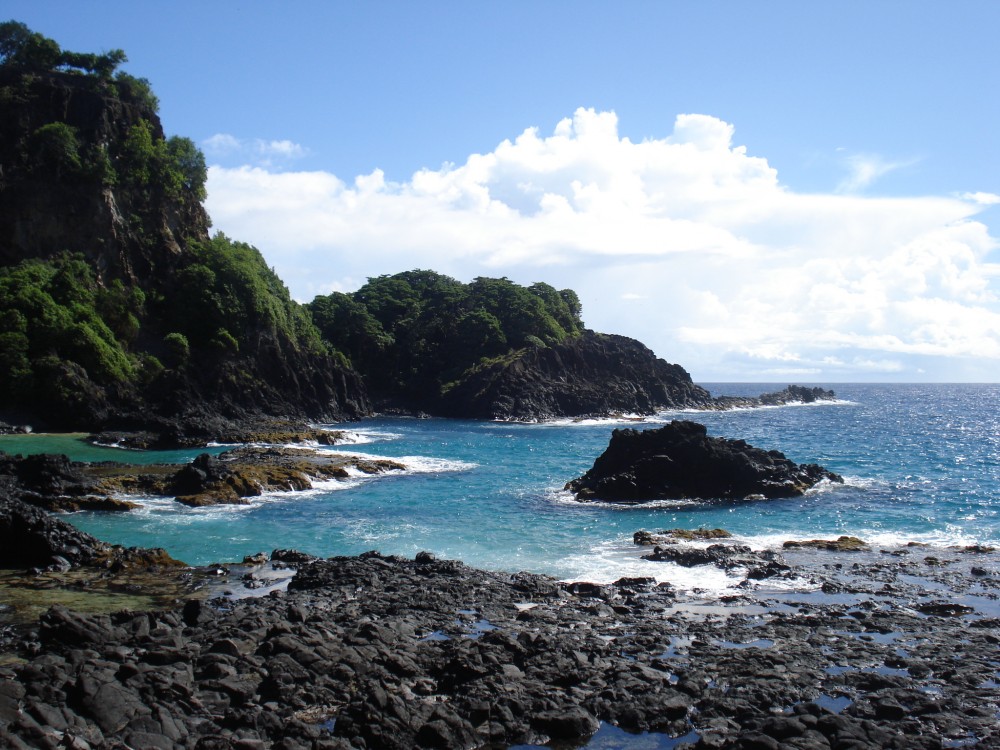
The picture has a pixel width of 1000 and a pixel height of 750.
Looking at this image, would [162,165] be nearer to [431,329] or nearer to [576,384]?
[431,329]

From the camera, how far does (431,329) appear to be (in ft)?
365

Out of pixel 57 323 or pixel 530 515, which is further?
pixel 57 323

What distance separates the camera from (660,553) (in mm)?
24188

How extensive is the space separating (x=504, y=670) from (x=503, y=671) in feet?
0.14

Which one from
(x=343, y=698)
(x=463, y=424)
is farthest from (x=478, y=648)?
(x=463, y=424)

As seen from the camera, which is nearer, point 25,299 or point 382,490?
point 382,490

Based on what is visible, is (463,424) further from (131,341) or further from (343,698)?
(343,698)

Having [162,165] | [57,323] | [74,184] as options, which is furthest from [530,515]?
[162,165]

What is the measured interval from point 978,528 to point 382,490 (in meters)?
26.2

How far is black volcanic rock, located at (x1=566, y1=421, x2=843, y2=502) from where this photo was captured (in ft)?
122

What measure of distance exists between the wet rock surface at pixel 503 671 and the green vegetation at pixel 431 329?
8542 centimetres

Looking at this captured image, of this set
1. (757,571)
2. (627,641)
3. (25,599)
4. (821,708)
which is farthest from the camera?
(757,571)

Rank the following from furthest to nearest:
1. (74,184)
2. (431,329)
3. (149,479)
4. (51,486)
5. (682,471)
A: (431,329) < (74,184) < (682,471) < (149,479) < (51,486)

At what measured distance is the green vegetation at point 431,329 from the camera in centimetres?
10669
